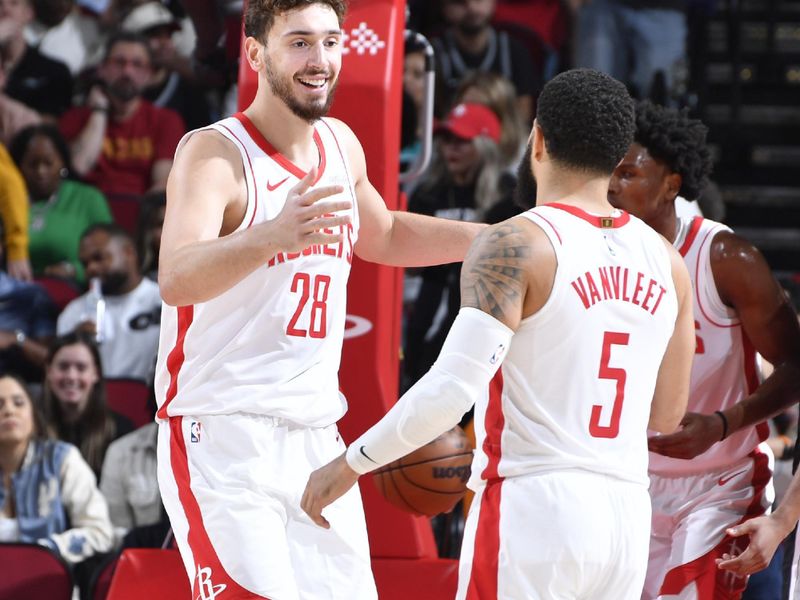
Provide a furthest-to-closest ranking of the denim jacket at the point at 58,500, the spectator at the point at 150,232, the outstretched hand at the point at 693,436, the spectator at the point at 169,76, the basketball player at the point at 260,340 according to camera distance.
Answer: the spectator at the point at 169,76
the spectator at the point at 150,232
the denim jacket at the point at 58,500
the outstretched hand at the point at 693,436
the basketball player at the point at 260,340

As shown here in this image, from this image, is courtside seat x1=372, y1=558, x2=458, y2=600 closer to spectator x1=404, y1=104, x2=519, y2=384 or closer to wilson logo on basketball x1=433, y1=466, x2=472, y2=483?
wilson logo on basketball x1=433, y1=466, x2=472, y2=483

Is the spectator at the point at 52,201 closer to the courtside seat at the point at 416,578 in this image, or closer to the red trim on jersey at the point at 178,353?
the courtside seat at the point at 416,578

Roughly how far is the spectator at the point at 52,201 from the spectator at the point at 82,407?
5.18ft

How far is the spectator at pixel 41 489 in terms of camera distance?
6.24m

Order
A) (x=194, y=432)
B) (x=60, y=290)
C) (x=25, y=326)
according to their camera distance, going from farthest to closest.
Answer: (x=60, y=290)
(x=25, y=326)
(x=194, y=432)

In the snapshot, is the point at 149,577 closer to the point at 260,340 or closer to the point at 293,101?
the point at 260,340

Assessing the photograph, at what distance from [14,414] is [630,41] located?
5.05m

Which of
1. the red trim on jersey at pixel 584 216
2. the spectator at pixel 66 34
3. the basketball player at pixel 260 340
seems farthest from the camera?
the spectator at pixel 66 34

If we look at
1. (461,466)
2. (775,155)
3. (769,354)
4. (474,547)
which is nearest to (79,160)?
(775,155)

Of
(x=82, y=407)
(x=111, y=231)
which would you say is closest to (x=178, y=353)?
(x=82, y=407)

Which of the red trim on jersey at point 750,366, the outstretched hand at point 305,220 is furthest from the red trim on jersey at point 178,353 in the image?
the red trim on jersey at point 750,366

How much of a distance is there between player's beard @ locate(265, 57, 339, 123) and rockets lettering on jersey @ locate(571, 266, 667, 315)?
0.98 meters

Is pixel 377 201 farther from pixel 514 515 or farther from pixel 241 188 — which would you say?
pixel 514 515

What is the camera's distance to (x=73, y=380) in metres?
6.98
